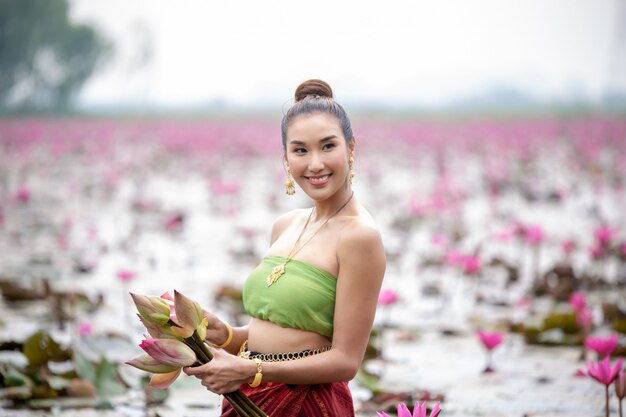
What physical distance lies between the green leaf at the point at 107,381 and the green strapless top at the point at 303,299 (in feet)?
3.64

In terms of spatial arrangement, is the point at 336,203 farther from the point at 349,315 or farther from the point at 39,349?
the point at 39,349

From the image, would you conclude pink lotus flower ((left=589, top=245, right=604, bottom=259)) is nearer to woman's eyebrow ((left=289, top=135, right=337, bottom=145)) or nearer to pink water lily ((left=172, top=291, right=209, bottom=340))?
woman's eyebrow ((left=289, top=135, right=337, bottom=145))

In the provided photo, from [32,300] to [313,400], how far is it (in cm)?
275

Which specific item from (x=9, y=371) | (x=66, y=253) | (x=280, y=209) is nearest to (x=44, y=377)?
(x=9, y=371)

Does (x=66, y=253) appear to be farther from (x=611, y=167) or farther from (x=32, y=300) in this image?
(x=611, y=167)

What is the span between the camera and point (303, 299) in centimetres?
177

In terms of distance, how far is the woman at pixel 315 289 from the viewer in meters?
1.72

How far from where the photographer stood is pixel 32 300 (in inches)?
163

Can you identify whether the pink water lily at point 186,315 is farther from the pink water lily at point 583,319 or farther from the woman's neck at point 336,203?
the pink water lily at point 583,319

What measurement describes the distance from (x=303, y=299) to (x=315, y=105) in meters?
0.44

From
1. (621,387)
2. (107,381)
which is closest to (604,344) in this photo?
(621,387)

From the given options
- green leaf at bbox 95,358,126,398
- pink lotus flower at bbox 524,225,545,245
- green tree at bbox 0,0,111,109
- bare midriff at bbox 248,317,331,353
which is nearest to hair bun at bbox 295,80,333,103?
bare midriff at bbox 248,317,331,353

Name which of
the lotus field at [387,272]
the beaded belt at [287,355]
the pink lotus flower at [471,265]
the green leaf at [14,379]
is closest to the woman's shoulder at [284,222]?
the beaded belt at [287,355]

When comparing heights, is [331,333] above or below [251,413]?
above
